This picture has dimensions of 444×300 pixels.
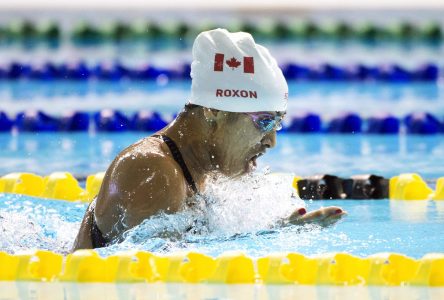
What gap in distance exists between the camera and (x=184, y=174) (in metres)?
3.31

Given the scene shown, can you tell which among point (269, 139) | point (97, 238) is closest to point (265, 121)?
point (269, 139)

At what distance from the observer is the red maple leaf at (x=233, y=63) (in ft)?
11.2

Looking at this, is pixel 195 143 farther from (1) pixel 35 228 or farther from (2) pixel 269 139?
(1) pixel 35 228

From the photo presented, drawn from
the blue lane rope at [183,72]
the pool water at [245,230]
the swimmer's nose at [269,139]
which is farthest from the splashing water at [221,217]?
the blue lane rope at [183,72]

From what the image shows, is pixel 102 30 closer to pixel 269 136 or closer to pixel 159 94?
pixel 159 94

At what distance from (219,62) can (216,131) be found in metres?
0.25

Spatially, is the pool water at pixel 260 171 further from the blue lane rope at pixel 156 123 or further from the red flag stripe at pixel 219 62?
the red flag stripe at pixel 219 62

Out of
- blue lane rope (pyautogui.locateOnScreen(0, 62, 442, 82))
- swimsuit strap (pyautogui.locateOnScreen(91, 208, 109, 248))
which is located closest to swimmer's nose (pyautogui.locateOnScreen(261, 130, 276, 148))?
swimsuit strap (pyautogui.locateOnScreen(91, 208, 109, 248))

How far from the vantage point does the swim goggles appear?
11.1ft

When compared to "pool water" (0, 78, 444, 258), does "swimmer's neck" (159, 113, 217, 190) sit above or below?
above

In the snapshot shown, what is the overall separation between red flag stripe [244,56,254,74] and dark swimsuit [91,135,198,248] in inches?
14.9

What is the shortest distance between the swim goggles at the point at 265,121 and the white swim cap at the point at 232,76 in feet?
0.07

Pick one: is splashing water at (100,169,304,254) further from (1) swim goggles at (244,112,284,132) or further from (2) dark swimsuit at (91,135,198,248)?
(1) swim goggles at (244,112,284,132)

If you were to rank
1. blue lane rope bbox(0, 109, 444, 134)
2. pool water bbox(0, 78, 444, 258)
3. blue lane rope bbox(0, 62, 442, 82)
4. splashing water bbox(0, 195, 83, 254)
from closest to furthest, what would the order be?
pool water bbox(0, 78, 444, 258) → splashing water bbox(0, 195, 83, 254) → blue lane rope bbox(0, 109, 444, 134) → blue lane rope bbox(0, 62, 442, 82)
